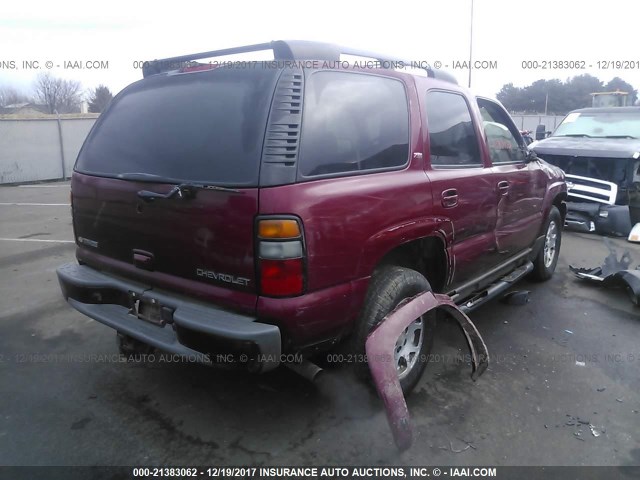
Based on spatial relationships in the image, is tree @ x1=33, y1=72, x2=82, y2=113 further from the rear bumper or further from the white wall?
the rear bumper

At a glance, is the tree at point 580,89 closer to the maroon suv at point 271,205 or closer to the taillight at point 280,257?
the maroon suv at point 271,205

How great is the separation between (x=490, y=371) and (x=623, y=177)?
5927mm

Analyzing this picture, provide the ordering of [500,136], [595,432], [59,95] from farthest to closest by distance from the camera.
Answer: [59,95] → [500,136] → [595,432]

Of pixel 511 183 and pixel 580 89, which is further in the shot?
pixel 580 89

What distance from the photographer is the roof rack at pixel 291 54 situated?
99.7 inches

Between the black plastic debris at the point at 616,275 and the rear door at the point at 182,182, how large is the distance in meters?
4.01

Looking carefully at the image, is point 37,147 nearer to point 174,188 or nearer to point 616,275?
point 174,188

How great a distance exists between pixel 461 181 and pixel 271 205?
1.63m

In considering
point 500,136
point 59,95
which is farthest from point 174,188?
point 59,95

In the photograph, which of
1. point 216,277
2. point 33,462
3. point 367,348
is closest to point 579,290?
point 367,348

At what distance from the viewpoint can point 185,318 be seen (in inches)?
93.6

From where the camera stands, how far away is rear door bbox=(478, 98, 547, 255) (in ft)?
13.0

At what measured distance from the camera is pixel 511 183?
13.3ft

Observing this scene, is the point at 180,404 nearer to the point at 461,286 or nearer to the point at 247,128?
the point at 247,128
